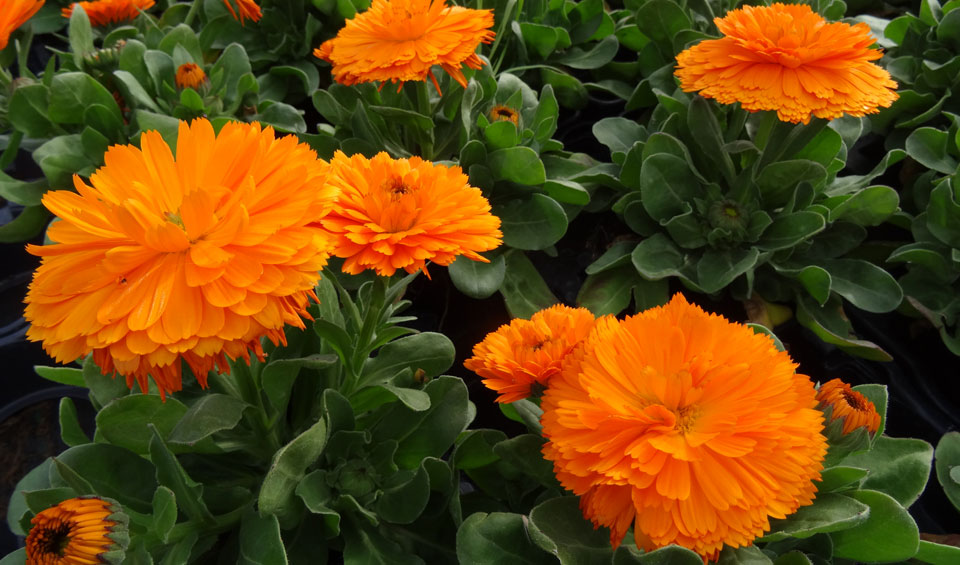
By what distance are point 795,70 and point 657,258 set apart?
455mm

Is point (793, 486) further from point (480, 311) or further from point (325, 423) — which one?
point (480, 311)

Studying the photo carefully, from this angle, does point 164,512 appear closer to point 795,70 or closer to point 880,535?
point 880,535

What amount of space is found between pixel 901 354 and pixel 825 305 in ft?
0.66

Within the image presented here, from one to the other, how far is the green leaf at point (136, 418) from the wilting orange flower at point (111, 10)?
137 centimetres

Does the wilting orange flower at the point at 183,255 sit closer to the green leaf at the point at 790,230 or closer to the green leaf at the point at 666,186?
the green leaf at the point at 666,186

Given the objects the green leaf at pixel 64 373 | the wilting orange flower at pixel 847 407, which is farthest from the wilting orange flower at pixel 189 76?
the wilting orange flower at pixel 847 407

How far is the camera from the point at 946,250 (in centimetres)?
147

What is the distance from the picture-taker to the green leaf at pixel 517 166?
1.39 metres

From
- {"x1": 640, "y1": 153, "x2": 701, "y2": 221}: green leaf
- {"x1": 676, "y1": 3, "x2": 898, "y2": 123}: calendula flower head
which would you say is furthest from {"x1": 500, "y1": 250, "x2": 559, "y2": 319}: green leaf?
{"x1": 676, "y1": 3, "x2": 898, "y2": 123}: calendula flower head

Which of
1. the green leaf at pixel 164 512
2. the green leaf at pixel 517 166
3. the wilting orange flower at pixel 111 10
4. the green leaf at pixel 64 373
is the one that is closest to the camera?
the green leaf at pixel 164 512

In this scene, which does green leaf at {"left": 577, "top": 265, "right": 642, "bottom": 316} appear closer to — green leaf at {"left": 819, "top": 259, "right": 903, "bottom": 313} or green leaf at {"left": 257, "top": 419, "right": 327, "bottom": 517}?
green leaf at {"left": 819, "top": 259, "right": 903, "bottom": 313}

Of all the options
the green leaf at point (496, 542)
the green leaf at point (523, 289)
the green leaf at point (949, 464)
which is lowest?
the green leaf at point (949, 464)

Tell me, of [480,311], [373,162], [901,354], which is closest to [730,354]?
[373,162]

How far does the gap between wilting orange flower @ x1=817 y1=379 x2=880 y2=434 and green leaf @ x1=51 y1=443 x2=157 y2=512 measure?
2.77ft
